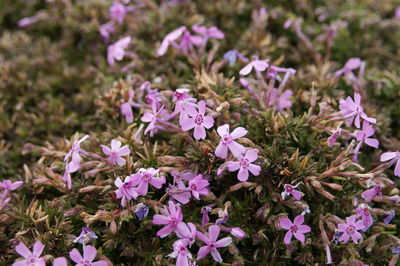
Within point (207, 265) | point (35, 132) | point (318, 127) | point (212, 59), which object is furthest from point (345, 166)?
point (35, 132)

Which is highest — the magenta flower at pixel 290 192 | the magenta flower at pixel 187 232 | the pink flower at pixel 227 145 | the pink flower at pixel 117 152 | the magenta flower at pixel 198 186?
the pink flower at pixel 227 145

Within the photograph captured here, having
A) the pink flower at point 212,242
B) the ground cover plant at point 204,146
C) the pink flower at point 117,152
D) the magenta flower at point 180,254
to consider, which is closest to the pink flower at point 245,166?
the ground cover plant at point 204,146

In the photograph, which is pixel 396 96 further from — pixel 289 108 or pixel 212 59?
pixel 212 59

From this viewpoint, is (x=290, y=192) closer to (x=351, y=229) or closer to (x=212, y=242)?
(x=351, y=229)

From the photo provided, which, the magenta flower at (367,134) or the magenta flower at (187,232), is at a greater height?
the magenta flower at (367,134)

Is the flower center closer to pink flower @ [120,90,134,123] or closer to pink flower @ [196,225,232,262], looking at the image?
pink flower @ [196,225,232,262]

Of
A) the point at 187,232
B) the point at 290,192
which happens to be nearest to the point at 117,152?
the point at 187,232

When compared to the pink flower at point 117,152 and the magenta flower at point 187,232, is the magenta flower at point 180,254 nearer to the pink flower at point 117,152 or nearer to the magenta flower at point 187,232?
the magenta flower at point 187,232
